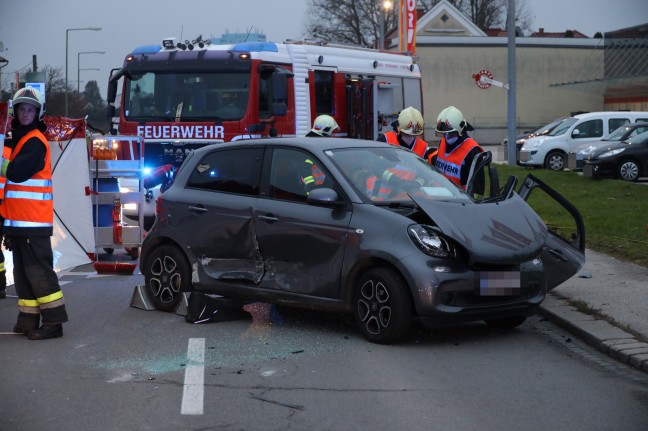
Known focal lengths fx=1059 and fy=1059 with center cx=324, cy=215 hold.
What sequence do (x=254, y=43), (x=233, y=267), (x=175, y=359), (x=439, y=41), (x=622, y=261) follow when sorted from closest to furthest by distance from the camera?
(x=175, y=359), (x=233, y=267), (x=622, y=261), (x=254, y=43), (x=439, y=41)

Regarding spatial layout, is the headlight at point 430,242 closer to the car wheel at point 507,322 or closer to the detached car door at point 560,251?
the car wheel at point 507,322

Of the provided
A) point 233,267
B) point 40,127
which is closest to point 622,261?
point 233,267

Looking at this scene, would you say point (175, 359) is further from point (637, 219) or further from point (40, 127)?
point (637, 219)

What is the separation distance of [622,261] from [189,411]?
289 inches

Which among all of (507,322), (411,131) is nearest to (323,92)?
(411,131)

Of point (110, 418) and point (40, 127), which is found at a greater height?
point (40, 127)

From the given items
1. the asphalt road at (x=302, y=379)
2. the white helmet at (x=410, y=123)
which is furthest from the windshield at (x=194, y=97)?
the asphalt road at (x=302, y=379)

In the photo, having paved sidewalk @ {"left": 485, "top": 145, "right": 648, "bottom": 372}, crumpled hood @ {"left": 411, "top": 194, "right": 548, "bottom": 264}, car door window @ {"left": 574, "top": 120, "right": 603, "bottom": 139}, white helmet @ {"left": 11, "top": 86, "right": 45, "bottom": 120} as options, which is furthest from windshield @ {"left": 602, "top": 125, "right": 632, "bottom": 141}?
white helmet @ {"left": 11, "top": 86, "right": 45, "bottom": 120}

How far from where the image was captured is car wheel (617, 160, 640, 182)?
25688 mm

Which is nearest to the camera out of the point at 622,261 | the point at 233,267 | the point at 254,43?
the point at 233,267

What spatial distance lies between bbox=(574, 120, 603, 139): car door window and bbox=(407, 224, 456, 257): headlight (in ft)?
78.3

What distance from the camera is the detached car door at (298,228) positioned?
8.34m

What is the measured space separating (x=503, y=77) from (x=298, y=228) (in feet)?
200

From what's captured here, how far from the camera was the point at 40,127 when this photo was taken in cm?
847
